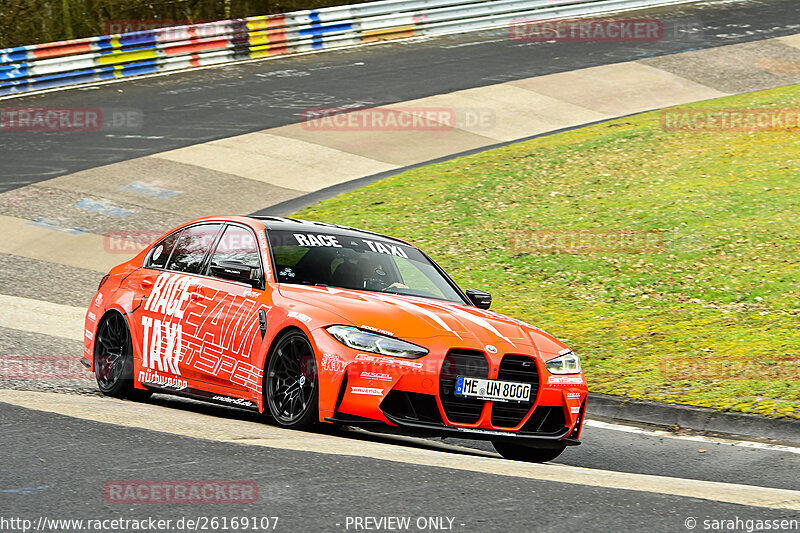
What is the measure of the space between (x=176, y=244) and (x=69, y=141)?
41.8 ft

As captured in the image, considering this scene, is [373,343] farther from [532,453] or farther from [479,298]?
[479,298]

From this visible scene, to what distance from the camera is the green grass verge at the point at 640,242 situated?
32.7 ft

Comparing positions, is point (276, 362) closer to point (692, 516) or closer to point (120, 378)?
point (120, 378)

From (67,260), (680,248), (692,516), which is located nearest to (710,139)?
(680,248)

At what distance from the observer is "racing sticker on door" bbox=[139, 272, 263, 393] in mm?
7621

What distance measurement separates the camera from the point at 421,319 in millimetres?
7098

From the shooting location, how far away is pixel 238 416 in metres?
8.25
